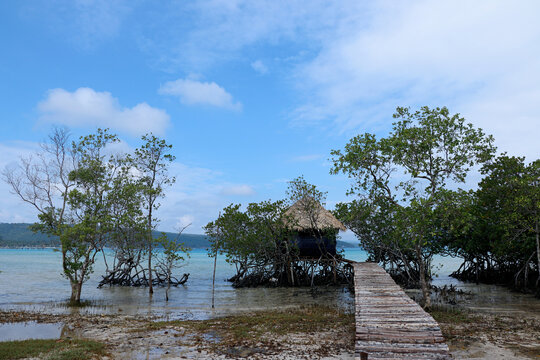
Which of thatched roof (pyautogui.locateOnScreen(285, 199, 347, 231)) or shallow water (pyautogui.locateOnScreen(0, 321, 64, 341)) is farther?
thatched roof (pyautogui.locateOnScreen(285, 199, 347, 231))

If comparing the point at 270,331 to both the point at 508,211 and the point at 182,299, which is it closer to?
the point at 182,299

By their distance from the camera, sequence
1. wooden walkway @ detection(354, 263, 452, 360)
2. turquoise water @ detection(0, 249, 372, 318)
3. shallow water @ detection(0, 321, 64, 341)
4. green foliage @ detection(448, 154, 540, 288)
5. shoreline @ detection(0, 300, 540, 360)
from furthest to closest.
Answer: turquoise water @ detection(0, 249, 372, 318) → green foliage @ detection(448, 154, 540, 288) → shallow water @ detection(0, 321, 64, 341) → shoreline @ detection(0, 300, 540, 360) → wooden walkway @ detection(354, 263, 452, 360)

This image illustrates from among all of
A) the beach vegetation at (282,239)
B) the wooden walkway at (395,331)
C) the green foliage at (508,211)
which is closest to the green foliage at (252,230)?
the beach vegetation at (282,239)

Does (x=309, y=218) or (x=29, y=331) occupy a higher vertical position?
(x=309, y=218)

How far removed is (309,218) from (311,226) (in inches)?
19.4

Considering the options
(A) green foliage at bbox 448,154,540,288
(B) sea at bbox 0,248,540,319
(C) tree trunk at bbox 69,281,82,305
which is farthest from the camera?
(C) tree trunk at bbox 69,281,82,305

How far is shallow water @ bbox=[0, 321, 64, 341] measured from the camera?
8.66 meters

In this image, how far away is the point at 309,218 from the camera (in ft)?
60.2

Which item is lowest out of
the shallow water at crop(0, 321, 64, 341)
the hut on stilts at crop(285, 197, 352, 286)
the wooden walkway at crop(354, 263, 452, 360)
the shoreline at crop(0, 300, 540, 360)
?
the shallow water at crop(0, 321, 64, 341)

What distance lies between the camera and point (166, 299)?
1499 cm

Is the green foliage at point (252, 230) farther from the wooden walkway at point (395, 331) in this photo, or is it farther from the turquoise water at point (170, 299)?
the wooden walkway at point (395, 331)

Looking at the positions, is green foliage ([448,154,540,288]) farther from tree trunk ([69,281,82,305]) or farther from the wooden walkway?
tree trunk ([69,281,82,305])

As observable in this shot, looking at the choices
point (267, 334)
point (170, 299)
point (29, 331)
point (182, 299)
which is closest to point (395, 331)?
point (267, 334)

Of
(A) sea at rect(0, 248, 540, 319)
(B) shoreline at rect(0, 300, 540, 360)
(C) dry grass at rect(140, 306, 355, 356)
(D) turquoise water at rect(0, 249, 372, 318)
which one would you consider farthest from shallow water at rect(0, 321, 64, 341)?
(D) turquoise water at rect(0, 249, 372, 318)
